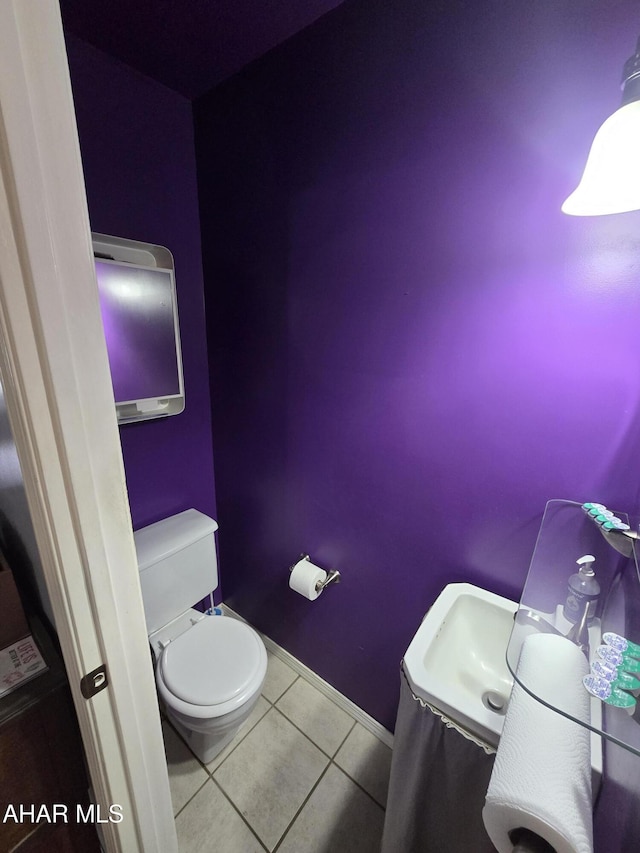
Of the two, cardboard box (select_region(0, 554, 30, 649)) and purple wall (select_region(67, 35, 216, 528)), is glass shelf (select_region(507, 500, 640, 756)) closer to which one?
cardboard box (select_region(0, 554, 30, 649))

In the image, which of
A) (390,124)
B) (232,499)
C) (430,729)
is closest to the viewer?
Result: (430,729)

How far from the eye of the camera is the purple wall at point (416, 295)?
79 centimetres

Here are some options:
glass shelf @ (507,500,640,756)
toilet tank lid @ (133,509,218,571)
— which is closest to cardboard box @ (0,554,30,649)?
toilet tank lid @ (133,509,218,571)

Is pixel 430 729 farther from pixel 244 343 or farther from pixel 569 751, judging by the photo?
pixel 244 343

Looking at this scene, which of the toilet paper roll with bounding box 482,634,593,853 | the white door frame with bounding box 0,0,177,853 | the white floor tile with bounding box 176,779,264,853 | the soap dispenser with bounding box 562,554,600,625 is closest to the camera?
the white door frame with bounding box 0,0,177,853

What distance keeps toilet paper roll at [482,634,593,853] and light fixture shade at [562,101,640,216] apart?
849mm

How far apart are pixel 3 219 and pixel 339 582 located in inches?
55.8

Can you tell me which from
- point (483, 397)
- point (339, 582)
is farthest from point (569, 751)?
point (339, 582)

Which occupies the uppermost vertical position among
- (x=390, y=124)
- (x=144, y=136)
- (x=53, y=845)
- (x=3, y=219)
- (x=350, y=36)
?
(x=350, y=36)

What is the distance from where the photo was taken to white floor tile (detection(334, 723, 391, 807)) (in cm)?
131

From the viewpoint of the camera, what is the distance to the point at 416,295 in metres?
1.02

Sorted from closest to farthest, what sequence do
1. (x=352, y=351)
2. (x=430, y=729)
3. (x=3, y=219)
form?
(x=3, y=219) → (x=430, y=729) → (x=352, y=351)

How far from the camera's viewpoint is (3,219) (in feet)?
1.35

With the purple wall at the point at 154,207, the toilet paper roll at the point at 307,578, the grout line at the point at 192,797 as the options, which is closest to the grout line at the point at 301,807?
the grout line at the point at 192,797
